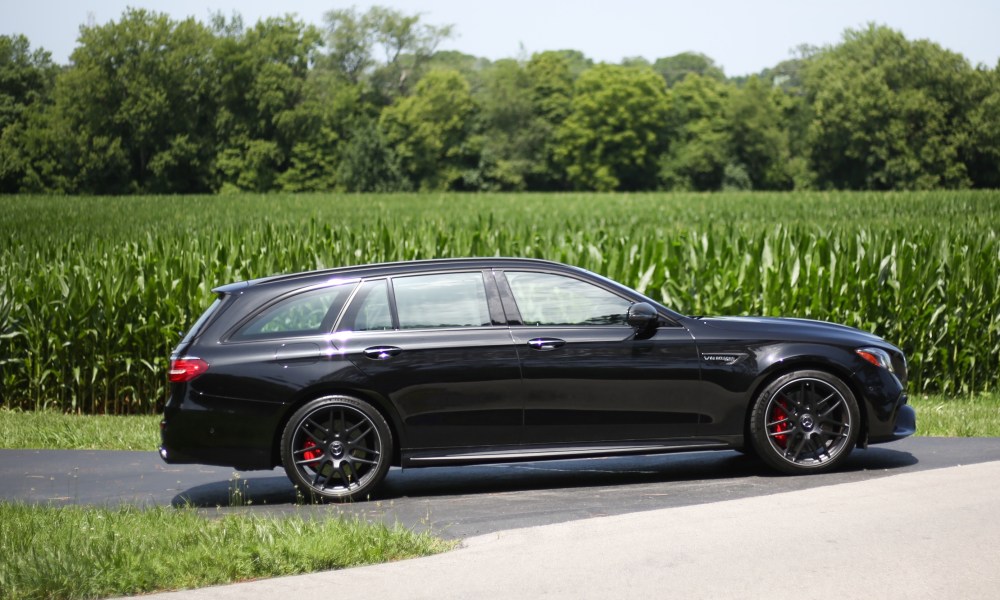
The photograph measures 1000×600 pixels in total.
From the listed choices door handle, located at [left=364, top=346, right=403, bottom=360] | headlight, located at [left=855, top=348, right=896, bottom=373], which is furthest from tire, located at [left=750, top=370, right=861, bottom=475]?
door handle, located at [left=364, top=346, right=403, bottom=360]

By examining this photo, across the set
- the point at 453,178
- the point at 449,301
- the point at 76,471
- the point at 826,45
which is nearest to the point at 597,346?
the point at 449,301

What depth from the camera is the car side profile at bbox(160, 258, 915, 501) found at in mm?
7645

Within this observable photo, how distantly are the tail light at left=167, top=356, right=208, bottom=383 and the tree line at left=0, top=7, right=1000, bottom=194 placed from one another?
6119cm

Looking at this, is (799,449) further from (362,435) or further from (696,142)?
(696,142)

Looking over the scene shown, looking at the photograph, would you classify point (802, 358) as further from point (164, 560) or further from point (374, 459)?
point (164, 560)

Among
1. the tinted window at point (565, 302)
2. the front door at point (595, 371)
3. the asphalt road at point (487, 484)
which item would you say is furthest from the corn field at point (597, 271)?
the front door at point (595, 371)

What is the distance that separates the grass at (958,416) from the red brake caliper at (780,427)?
2.76 meters

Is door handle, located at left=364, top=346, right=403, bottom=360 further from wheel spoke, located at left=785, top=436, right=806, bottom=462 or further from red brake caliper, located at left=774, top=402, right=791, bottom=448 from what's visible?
wheel spoke, located at left=785, top=436, right=806, bottom=462

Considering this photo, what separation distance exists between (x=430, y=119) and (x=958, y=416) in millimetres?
112489

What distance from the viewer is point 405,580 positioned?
17.8ft

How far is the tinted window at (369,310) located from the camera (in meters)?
7.85

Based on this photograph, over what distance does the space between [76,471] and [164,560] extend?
3868mm

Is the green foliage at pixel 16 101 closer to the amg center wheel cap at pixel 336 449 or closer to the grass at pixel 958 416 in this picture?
the grass at pixel 958 416

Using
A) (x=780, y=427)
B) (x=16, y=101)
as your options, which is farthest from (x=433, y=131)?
(x=780, y=427)
